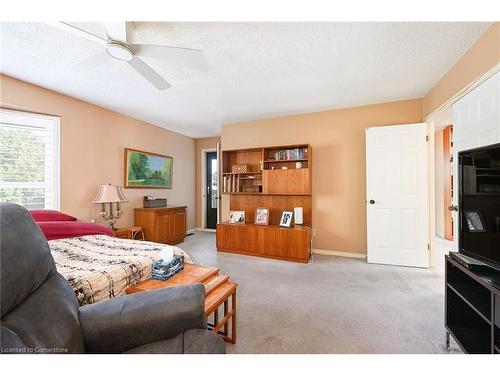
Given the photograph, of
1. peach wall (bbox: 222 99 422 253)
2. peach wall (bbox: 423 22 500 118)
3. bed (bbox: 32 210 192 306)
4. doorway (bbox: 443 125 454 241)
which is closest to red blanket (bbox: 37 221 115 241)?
bed (bbox: 32 210 192 306)

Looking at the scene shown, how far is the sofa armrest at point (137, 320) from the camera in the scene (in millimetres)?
989

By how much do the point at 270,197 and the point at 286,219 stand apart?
0.57 meters

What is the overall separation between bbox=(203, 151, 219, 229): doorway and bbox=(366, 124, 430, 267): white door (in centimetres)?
370

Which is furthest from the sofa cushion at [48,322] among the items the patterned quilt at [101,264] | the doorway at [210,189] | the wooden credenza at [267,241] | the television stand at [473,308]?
the doorway at [210,189]

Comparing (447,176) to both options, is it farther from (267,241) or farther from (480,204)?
(480,204)

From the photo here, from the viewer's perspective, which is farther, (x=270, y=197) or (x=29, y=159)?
(x=270, y=197)

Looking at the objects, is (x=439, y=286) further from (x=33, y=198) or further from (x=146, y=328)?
(x=33, y=198)

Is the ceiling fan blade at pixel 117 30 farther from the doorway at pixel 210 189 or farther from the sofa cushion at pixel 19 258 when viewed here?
the doorway at pixel 210 189

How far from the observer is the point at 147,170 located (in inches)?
177

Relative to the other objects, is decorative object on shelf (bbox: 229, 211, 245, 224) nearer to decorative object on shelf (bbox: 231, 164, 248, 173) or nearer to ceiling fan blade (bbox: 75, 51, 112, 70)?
decorative object on shelf (bbox: 231, 164, 248, 173)

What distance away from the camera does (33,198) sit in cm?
291

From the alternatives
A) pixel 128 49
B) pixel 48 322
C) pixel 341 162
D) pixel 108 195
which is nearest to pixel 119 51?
pixel 128 49
